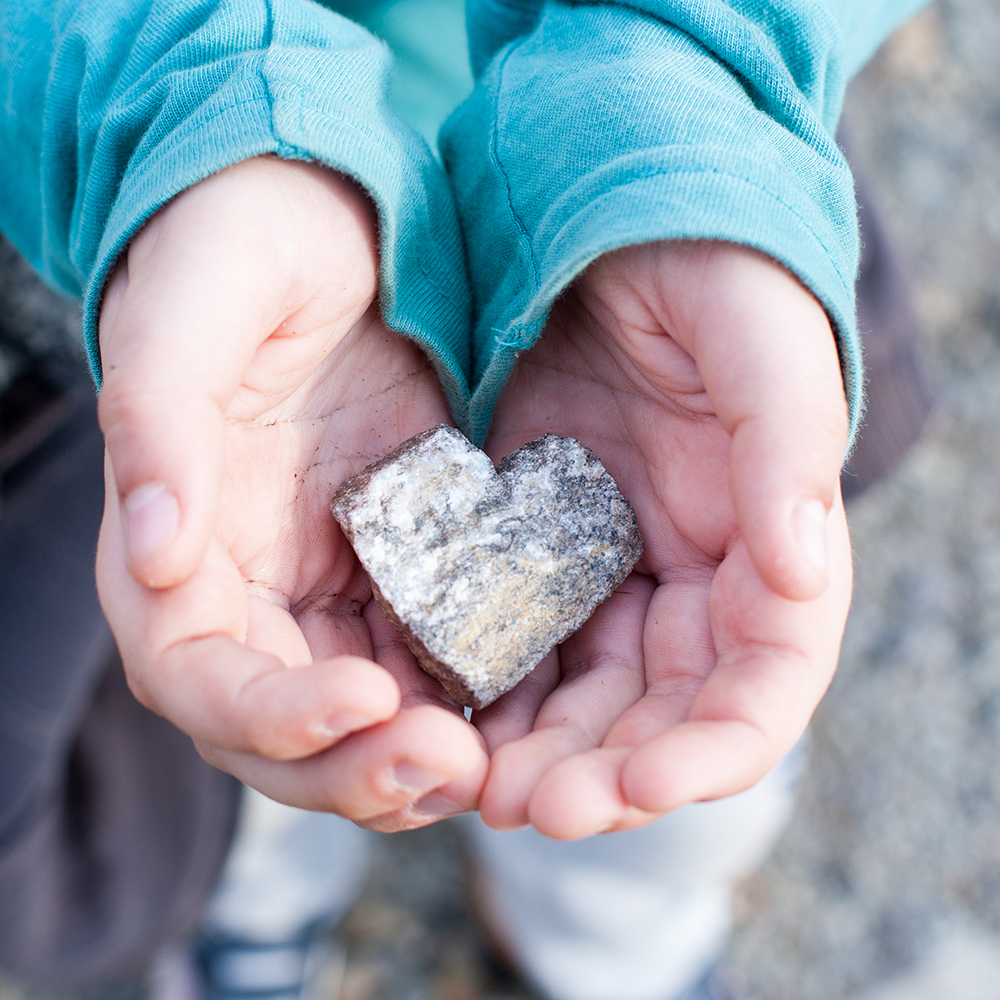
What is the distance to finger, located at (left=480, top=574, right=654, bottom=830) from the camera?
113 cm

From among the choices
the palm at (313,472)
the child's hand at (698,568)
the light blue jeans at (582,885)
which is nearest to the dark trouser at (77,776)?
the light blue jeans at (582,885)

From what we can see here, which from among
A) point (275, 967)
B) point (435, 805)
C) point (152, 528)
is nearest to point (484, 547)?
point (435, 805)

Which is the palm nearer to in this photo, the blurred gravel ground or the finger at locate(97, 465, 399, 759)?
the finger at locate(97, 465, 399, 759)

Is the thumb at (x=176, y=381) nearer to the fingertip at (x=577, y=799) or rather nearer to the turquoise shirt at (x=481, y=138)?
the turquoise shirt at (x=481, y=138)

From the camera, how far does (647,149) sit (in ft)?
4.39

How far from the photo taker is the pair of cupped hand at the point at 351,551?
42.7 inches

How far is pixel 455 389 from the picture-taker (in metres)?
1.66

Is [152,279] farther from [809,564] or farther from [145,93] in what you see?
[809,564]

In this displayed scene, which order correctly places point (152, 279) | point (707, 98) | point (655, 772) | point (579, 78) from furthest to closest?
point (579, 78)
point (707, 98)
point (152, 279)
point (655, 772)

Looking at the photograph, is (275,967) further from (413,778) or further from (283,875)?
(413,778)

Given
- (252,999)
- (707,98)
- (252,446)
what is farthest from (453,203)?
(252,999)

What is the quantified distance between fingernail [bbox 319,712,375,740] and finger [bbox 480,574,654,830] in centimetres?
21

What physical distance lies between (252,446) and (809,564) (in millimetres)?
864

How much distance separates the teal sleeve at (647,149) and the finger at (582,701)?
0.46 metres
